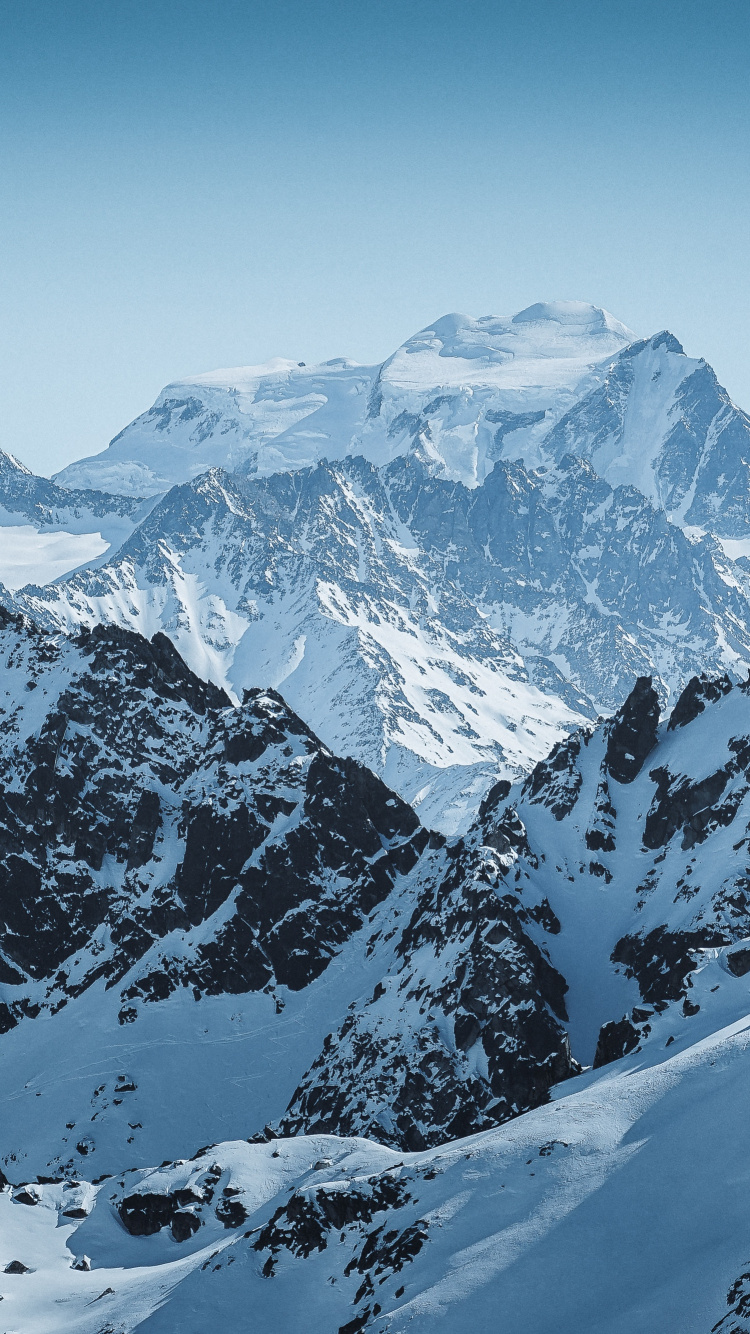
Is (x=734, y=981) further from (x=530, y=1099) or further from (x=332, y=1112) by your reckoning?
(x=332, y=1112)

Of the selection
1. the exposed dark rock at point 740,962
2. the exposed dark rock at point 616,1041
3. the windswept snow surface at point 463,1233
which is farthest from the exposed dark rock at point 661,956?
the windswept snow surface at point 463,1233

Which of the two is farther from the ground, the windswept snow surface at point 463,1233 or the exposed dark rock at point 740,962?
the windswept snow surface at point 463,1233

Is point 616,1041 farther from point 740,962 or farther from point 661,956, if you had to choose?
point 661,956

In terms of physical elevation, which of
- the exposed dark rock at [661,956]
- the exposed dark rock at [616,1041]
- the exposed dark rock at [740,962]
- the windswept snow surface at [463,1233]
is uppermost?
the windswept snow surface at [463,1233]

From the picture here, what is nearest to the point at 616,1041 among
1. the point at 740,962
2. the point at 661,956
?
the point at 740,962

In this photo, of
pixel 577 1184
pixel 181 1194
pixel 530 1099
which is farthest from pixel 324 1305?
pixel 530 1099

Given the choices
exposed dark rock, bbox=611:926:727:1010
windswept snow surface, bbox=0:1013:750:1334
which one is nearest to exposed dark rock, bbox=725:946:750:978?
exposed dark rock, bbox=611:926:727:1010

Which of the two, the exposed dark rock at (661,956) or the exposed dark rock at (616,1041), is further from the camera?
the exposed dark rock at (661,956)

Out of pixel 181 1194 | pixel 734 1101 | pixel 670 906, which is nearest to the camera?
pixel 734 1101

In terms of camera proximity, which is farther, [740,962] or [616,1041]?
[740,962]

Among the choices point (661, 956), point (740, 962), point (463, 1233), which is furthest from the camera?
point (661, 956)

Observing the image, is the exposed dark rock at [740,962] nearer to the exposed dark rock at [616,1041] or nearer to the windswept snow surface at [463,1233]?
the exposed dark rock at [616,1041]
